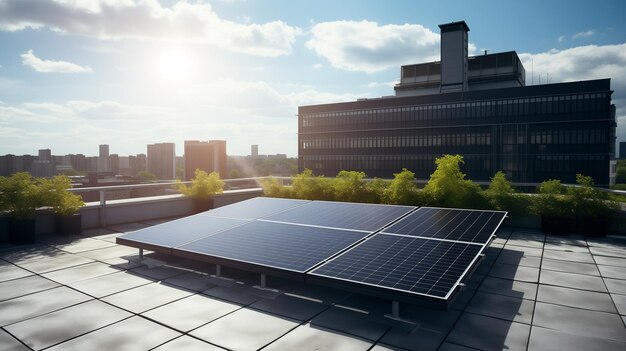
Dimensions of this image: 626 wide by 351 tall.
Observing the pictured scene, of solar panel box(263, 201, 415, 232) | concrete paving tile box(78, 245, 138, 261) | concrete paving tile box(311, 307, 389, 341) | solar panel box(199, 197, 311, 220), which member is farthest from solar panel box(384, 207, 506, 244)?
concrete paving tile box(78, 245, 138, 261)

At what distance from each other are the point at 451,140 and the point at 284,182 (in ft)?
261

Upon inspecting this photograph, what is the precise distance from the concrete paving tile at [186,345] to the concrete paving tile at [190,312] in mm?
361

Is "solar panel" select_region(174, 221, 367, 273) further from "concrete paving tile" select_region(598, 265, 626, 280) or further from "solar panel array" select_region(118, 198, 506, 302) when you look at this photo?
"concrete paving tile" select_region(598, 265, 626, 280)

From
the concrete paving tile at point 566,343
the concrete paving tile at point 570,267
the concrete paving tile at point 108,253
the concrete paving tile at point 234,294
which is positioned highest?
the concrete paving tile at point 108,253

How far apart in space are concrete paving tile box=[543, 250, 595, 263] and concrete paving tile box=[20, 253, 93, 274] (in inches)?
513

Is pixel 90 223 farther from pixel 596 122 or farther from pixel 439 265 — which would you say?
pixel 596 122

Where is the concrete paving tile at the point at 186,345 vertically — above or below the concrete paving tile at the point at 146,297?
below

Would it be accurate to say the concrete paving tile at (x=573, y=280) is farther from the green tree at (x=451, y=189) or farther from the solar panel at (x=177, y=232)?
the solar panel at (x=177, y=232)

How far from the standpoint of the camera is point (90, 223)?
1548 centimetres

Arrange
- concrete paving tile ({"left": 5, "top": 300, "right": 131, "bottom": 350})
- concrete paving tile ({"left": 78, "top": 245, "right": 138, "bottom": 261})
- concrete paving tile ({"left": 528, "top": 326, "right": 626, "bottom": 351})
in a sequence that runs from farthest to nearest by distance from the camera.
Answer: concrete paving tile ({"left": 78, "top": 245, "right": 138, "bottom": 261})
concrete paving tile ({"left": 5, "top": 300, "right": 131, "bottom": 350})
concrete paving tile ({"left": 528, "top": 326, "right": 626, "bottom": 351})

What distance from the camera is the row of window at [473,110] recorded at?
80500 millimetres

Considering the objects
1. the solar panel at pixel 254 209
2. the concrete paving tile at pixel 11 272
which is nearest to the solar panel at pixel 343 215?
the solar panel at pixel 254 209

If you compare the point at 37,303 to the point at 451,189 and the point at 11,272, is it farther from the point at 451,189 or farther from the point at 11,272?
the point at 451,189

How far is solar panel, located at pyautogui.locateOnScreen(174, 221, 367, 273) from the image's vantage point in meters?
7.98
